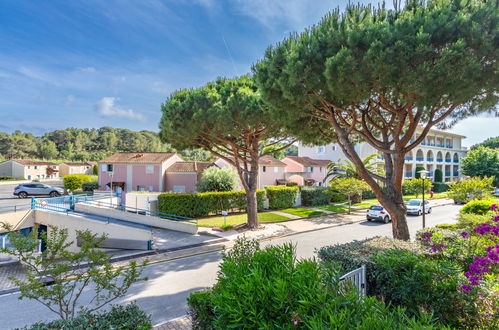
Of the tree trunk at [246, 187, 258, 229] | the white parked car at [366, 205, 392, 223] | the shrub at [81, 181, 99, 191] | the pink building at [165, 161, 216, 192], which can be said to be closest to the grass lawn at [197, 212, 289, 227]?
the tree trunk at [246, 187, 258, 229]

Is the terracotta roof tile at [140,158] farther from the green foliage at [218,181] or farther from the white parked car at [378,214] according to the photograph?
the white parked car at [378,214]

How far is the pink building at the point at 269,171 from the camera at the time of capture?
34.5m

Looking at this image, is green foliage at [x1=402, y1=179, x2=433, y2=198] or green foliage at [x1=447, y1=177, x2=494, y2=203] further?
green foliage at [x1=402, y1=179, x2=433, y2=198]

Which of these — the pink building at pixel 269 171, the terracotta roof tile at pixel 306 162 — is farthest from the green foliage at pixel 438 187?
the pink building at pixel 269 171

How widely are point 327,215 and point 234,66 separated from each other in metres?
14.8

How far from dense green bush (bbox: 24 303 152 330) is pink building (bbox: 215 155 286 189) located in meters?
29.0

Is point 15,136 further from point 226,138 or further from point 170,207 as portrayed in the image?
point 226,138

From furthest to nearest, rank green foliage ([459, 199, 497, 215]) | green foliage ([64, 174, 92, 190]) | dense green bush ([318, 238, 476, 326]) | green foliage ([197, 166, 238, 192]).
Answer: green foliage ([64, 174, 92, 190]) → green foliage ([197, 166, 238, 192]) → green foliage ([459, 199, 497, 215]) → dense green bush ([318, 238, 476, 326])

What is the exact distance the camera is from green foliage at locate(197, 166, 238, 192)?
25047 millimetres

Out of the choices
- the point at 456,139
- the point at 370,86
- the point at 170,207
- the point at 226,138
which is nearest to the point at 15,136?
the point at 170,207

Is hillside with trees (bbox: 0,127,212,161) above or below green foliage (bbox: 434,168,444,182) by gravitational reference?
above

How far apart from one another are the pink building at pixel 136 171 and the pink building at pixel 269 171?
25.1 ft

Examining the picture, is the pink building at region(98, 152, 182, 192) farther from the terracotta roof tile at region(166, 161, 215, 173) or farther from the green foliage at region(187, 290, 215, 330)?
the green foliage at region(187, 290, 215, 330)

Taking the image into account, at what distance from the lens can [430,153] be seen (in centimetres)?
5056
